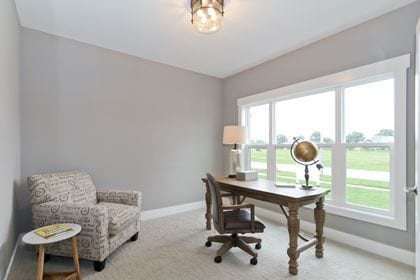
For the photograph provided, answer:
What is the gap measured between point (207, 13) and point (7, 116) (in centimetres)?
208

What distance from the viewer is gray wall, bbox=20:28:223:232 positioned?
2.89 metres

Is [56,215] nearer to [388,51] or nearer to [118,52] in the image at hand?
[118,52]

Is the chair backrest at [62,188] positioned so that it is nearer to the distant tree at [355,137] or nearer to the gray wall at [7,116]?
the gray wall at [7,116]

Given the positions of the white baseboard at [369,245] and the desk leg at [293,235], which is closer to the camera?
the desk leg at [293,235]

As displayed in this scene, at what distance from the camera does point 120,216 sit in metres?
2.45

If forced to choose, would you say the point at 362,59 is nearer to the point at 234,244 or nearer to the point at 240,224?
the point at 240,224

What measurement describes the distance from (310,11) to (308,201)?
6.68 feet

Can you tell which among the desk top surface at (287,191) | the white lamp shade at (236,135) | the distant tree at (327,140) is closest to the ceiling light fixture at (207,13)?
the white lamp shade at (236,135)

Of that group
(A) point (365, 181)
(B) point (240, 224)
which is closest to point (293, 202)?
(B) point (240, 224)

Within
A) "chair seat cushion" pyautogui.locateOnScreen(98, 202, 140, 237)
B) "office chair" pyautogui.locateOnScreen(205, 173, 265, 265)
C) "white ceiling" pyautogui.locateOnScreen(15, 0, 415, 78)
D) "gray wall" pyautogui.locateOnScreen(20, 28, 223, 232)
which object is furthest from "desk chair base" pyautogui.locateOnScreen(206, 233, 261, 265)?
"white ceiling" pyautogui.locateOnScreen(15, 0, 415, 78)

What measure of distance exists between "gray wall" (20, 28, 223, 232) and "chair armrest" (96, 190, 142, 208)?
1.50 feet

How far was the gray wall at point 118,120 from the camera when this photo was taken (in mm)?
2895

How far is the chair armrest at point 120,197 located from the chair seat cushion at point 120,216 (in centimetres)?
9

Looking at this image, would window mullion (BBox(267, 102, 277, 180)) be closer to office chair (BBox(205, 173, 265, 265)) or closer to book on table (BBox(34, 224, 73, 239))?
office chair (BBox(205, 173, 265, 265))
